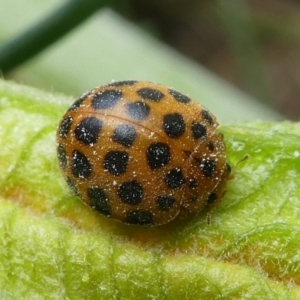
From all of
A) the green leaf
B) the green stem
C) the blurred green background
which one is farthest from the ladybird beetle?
the green stem

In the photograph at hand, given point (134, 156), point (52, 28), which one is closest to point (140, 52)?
point (52, 28)

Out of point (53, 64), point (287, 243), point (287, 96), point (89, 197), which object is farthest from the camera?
point (287, 96)

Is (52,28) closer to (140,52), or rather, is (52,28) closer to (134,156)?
(134,156)

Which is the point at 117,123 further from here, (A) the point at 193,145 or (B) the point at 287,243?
(B) the point at 287,243

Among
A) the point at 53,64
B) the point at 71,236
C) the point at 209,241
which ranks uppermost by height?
the point at 209,241

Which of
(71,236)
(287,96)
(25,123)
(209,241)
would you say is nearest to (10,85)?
(25,123)

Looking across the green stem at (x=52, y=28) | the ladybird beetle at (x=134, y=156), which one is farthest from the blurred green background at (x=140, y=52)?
the ladybird beetle at (x=134, y=156)
